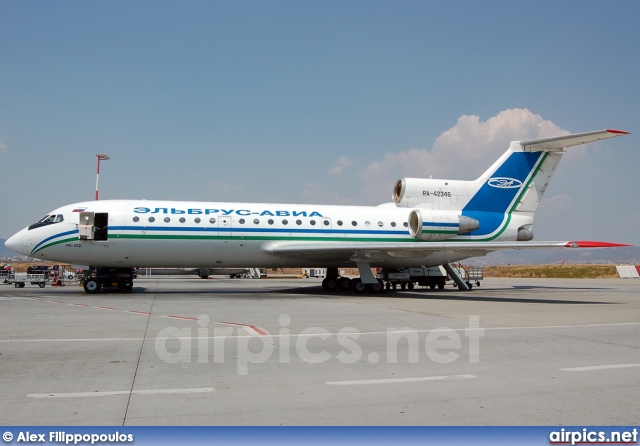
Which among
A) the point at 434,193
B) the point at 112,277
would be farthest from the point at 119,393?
the point at 434,193

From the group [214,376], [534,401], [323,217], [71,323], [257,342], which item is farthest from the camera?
[323,217]

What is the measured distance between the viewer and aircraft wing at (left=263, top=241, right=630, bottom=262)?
21.3 metres

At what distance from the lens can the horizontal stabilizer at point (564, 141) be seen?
20859 mm

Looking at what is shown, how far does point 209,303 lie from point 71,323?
5632 mm

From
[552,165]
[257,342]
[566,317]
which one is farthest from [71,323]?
[552,165]

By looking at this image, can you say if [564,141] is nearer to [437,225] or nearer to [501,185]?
[501,185]

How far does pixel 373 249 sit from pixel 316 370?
14.9 m

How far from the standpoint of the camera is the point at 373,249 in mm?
21766

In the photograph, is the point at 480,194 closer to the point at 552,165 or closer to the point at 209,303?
the point at 552,165

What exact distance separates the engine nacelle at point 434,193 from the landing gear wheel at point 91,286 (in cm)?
1435

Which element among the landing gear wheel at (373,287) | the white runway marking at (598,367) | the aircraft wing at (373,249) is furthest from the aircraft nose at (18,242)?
the white runway marking at (598,367)

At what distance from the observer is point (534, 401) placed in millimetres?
5648

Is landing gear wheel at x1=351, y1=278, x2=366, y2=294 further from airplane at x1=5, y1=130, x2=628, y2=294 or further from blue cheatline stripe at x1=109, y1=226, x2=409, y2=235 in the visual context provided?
blue cheatline stripe at x1=109, y1=226, x2=409, y2=235

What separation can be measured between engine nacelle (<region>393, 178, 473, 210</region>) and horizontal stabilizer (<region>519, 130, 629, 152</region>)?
3.42 meters
